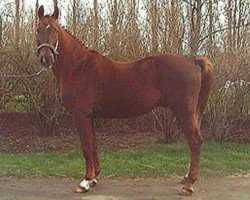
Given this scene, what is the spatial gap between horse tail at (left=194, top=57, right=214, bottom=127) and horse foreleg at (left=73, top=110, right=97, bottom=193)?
152 cm

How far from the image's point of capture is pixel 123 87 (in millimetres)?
6922

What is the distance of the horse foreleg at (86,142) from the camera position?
6.88 metres

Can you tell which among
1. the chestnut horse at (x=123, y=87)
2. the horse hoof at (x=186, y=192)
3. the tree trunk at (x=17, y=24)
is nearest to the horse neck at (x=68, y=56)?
the chestnut horse at (x=123, y=87)

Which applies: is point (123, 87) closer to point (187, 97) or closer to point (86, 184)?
point (187, 97)

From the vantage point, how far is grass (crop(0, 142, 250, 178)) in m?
7.97

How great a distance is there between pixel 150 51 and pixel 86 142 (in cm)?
407

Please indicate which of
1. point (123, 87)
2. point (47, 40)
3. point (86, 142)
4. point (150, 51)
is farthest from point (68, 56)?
point (150, 51)

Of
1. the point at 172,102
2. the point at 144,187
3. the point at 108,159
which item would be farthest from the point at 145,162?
the point at 172,102

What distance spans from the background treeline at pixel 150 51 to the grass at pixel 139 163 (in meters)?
0.91

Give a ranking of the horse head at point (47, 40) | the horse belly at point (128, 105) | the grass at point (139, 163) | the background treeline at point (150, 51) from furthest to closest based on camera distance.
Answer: the background treeline at point (150, 51) → the grass at point (139, 163) → the horse belly at point (128, 105) → the horse head at point (47, 40)

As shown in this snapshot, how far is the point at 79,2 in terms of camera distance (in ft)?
42.1

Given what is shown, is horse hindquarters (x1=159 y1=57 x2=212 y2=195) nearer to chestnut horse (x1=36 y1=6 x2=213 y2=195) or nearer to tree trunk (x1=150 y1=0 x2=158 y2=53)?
chestnut horse (x1=36 y1=6 x2=213 y2=195)

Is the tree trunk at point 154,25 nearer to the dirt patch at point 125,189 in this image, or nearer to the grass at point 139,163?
the grass at point 139,163

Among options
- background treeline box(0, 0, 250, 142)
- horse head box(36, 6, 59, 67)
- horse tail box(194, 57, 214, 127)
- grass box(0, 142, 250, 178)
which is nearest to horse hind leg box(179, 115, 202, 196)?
horse tail box(194, 57, 214, 127)
